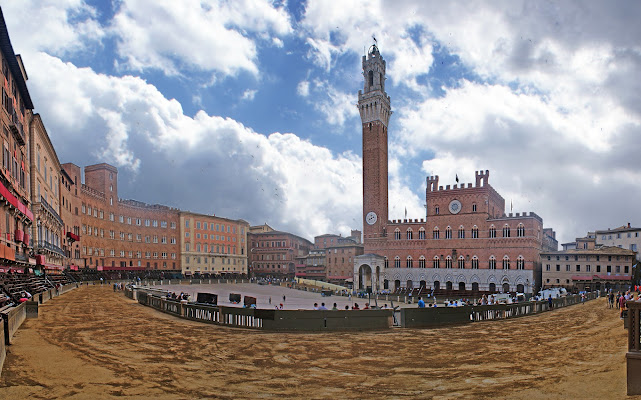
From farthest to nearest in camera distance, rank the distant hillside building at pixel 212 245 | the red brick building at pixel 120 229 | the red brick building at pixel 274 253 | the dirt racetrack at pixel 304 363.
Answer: the red brick building at pixel 274 253, the distant hillside building at pixel 212 245, the red brick building at pixel 120 229, the dirt racetrack at pixel 304 363

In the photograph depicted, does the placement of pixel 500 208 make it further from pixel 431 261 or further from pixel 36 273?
pixel 36 273

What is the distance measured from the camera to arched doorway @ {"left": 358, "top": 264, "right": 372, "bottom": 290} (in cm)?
8288

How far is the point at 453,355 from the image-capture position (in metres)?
15.2

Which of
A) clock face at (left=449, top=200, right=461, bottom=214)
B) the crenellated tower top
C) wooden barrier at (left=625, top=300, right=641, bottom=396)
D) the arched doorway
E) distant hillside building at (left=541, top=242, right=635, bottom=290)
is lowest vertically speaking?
the arched doorway

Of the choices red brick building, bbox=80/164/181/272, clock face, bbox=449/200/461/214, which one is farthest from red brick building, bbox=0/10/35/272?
clock face, bbox=449/200/461/214

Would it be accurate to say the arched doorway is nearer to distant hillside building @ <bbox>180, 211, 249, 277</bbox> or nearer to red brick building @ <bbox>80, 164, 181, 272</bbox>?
distant hillside building @ <bbox>180, 211, 249, 277</bbox>

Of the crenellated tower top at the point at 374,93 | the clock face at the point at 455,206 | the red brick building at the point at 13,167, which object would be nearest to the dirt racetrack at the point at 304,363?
the red brick building at the point at 13,167

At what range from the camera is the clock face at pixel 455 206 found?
255 ft

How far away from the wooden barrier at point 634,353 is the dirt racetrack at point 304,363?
44 cm

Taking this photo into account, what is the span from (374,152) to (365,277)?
25.6 m

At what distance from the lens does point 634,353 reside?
894 cm

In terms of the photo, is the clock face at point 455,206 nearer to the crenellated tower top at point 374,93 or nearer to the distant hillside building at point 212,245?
the crenellated tower top at point 374,93

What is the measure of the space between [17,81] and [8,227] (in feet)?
42.1

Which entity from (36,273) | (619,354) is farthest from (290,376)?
(36,273)
